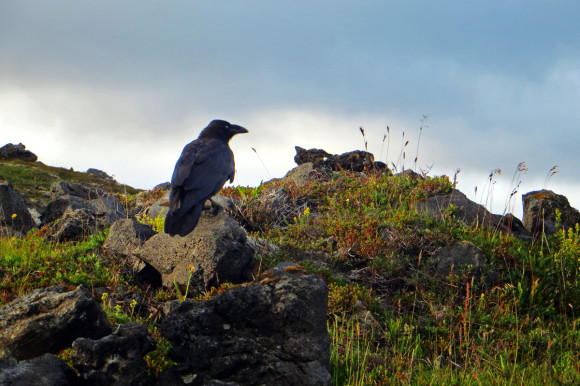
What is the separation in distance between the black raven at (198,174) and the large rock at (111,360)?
3223 mm

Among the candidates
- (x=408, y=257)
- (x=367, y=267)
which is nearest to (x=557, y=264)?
(x=408, y=257)

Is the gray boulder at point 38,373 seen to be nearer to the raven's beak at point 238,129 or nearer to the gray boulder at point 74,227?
the raven's beak at point 238,129

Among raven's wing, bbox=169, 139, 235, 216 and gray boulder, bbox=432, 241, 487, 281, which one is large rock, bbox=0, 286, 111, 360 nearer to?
raven's wing, bbox=169, 139, 235, 216

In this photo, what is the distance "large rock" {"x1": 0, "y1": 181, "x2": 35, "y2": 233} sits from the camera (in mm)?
15484

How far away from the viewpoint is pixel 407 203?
13.1 m

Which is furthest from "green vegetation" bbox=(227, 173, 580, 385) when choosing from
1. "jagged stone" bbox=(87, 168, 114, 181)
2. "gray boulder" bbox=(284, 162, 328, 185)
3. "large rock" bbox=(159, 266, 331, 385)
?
"jagged stone" bbox=(87, 168, 114, 181)

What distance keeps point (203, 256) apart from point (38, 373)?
3731 mm

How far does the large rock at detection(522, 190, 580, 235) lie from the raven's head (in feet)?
27.1

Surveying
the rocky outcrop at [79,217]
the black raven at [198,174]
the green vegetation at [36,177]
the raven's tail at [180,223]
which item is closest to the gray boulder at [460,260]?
the black raven at [198,174]

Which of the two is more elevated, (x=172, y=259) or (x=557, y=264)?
(x=557, y=264)

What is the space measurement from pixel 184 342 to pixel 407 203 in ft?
30.3

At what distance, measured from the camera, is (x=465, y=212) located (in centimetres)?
1272

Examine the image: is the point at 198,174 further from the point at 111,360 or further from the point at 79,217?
the point at 79,217

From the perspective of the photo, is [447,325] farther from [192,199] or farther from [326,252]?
[192,199]
